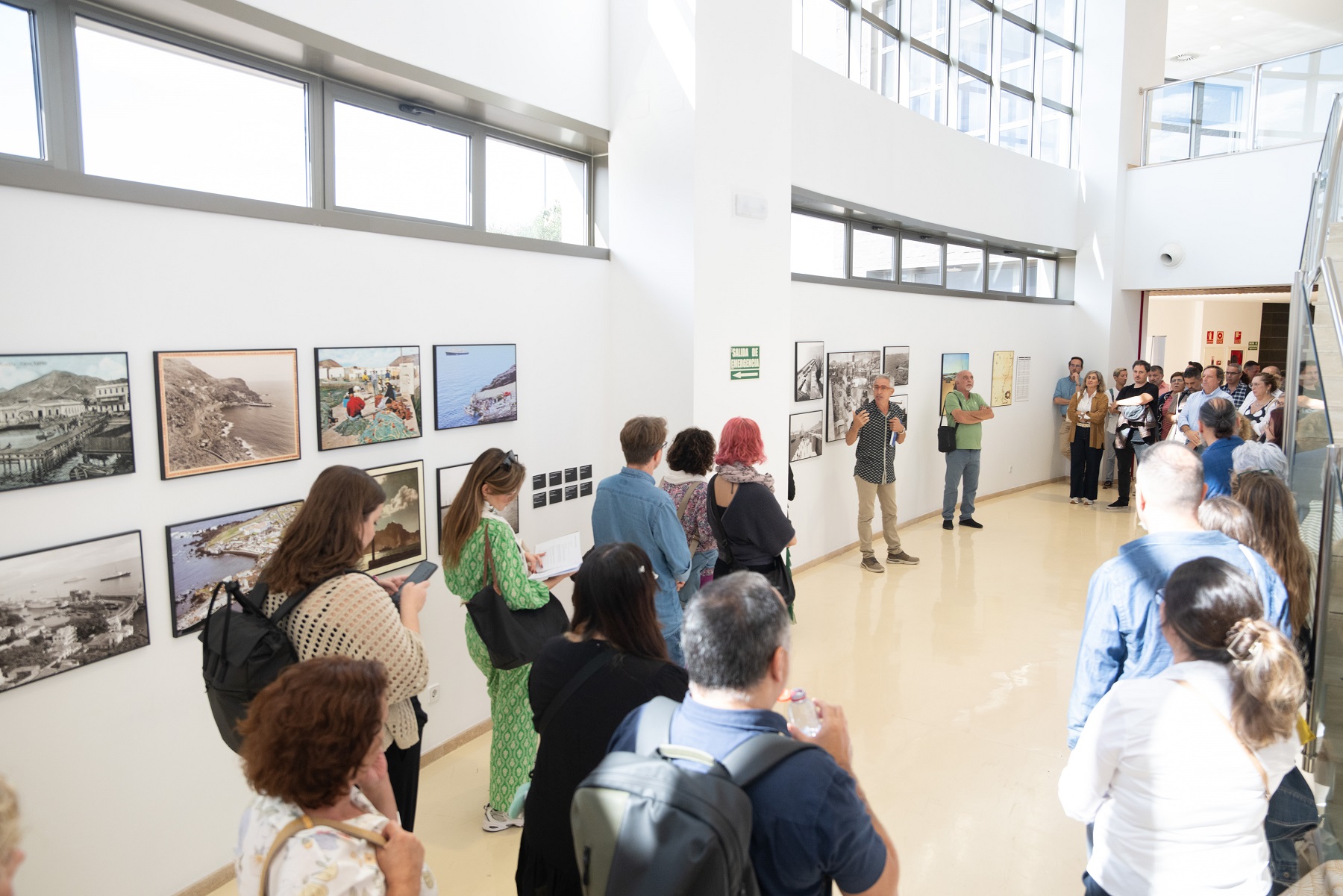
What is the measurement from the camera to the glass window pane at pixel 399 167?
362cm

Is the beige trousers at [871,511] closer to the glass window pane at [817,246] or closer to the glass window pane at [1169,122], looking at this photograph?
the glass window pane at [817,246]

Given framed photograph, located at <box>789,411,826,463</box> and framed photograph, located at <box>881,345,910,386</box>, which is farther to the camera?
framed photograph, located at <box>881,345,910,386</box>

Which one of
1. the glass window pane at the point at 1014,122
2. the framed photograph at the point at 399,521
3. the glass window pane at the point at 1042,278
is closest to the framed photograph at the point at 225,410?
the framed photograph at the point at 399,521

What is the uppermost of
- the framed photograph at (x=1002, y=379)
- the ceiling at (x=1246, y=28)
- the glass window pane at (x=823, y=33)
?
the ceiling at (x=1246, y=28)

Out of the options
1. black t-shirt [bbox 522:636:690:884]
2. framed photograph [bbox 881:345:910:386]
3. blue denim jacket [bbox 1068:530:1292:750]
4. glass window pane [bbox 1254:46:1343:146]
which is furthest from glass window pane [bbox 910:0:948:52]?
black t-shirt [bbox 522:636:690:884]

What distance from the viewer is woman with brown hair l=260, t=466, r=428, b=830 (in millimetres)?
2104

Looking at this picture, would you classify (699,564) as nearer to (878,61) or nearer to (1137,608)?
(1137,608)

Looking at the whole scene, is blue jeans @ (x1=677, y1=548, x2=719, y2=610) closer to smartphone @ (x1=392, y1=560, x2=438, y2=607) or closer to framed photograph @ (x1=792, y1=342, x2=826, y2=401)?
smartphone @ (x1=392, y1=560, x2=438, y2=607)

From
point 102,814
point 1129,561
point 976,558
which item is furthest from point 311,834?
point 976,558

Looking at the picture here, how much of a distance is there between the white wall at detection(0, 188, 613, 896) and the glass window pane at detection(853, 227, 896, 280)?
501 cm

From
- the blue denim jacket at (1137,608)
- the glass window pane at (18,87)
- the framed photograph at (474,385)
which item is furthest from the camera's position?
the framed photograph at (474,385)

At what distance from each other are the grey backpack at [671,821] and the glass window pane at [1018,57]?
1065cm

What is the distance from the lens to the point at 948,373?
9.14m

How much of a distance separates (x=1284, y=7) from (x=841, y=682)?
1375 cm
